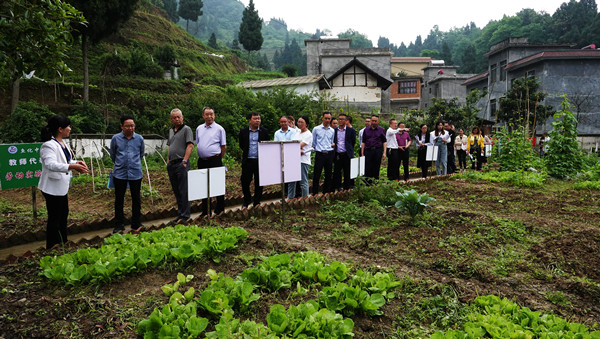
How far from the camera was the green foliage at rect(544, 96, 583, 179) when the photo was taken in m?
12.3

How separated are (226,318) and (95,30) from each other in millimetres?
21813

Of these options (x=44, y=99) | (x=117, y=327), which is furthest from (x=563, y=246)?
(x=44, y=99)

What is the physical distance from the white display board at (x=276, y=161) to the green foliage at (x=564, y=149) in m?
9.89

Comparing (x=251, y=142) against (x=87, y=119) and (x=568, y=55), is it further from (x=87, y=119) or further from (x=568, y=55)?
(x=568, y=55)

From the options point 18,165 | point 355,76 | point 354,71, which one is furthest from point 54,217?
point 354,71

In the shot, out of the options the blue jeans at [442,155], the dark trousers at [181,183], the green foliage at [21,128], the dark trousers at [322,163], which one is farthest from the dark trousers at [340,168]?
the green foliage at [21,128]

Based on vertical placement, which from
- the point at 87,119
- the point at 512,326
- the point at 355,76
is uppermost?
the point at 355,76

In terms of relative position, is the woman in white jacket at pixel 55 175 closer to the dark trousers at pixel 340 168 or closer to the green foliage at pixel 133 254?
the green foliage at pixel 133 254

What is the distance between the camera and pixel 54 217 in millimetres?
4977

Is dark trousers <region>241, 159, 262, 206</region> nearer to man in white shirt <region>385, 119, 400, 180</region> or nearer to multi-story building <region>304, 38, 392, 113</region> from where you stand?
man in white shirt <region>385, 119, 400, 180</region>

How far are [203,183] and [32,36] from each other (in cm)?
277

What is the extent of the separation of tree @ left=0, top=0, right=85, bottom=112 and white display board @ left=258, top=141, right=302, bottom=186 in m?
2.94

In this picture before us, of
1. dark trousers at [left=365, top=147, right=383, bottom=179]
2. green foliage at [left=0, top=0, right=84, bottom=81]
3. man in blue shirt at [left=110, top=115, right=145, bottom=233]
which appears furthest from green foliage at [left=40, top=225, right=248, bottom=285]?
dark trousers at [left=365, top=147, right=383, bottom=179]

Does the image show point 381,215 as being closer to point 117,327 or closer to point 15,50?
point 117,327
